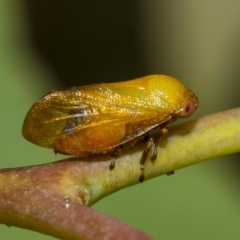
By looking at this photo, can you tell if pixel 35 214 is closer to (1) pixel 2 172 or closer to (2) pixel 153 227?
(1) pixel 2 172

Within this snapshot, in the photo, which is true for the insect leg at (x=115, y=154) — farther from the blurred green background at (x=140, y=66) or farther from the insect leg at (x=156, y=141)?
the blurred green background at (x=140, y=66)

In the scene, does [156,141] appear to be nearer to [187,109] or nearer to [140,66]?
[187,109]

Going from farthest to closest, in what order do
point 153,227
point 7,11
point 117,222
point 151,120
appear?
1. point 7,11
2. point 153,227
3. point 151,120
4. point 117,222

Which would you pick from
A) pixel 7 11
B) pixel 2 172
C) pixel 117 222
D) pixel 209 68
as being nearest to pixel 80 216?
pixel 117 222

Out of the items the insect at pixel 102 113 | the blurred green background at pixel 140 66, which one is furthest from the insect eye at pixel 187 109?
the blurred green background at pixel 140 66

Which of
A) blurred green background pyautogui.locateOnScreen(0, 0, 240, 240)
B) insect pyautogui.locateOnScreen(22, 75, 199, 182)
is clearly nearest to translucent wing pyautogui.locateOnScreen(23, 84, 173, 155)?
insect pyautogui.locateOnScreen(22, 75, 199, 182)

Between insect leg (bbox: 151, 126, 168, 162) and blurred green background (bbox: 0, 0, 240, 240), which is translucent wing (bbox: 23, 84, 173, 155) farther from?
blurred green background (bbox: 0, 0, 240, 240)
